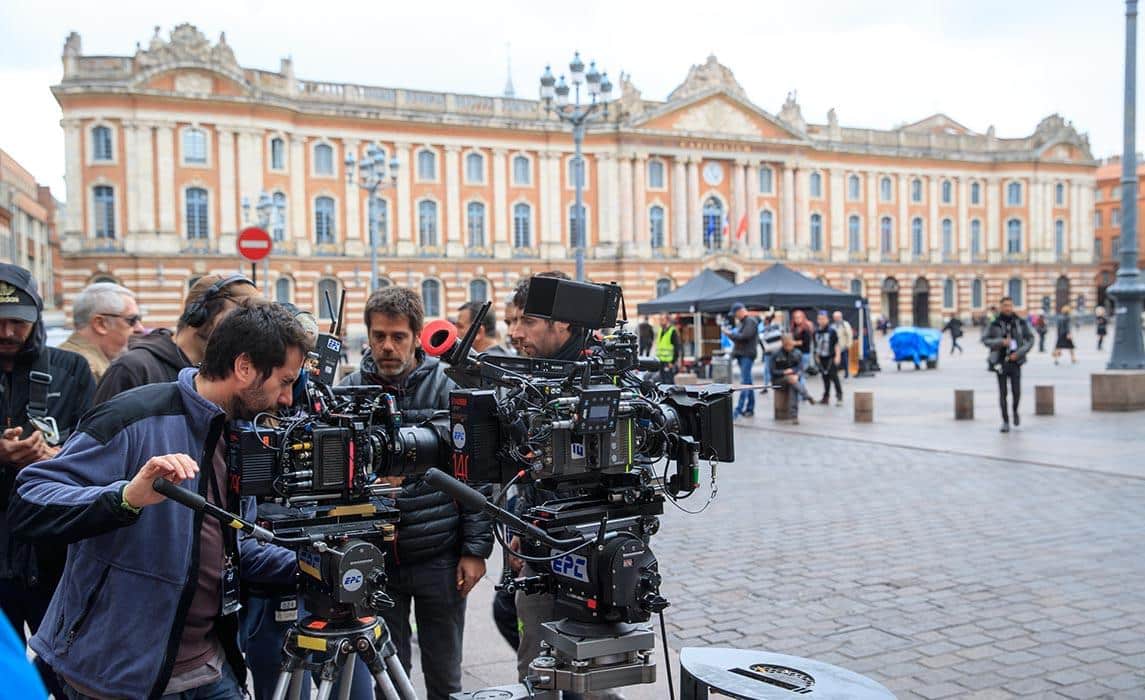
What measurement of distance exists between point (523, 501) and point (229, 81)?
46.5 metres

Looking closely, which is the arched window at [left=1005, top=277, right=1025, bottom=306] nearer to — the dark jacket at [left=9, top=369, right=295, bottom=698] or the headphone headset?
the headphone headset

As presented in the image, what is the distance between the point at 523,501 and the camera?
14.2ft

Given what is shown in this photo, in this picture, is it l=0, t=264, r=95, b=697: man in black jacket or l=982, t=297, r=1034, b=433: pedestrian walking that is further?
l=982, t=297, r=1034, b=433: pedestrian walking

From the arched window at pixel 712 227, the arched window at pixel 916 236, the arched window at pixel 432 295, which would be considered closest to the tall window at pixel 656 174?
the arched window at pixel 712 227

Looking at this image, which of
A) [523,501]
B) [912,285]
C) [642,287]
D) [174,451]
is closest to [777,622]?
[523,501]

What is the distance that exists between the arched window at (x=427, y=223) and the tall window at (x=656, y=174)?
1280 centimetres

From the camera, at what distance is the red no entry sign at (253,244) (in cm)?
1276

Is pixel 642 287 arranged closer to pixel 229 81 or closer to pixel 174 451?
pixel 229 81

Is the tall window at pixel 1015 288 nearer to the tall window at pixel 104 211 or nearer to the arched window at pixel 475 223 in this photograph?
the arched window at pixel 475 223

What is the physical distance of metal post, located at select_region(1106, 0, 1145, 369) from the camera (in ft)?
56.7

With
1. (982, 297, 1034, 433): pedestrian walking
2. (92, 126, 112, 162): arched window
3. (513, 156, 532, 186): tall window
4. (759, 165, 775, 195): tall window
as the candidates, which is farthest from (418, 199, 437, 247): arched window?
(982, 297, 1034, 433): pedestrian walking

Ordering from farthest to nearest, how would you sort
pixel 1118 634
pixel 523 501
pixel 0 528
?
1. pixel 1118 634
2. pixel 523 501
3. pixel 0 528

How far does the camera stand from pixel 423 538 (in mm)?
4109

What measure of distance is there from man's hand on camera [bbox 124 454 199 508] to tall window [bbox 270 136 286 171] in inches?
1908
